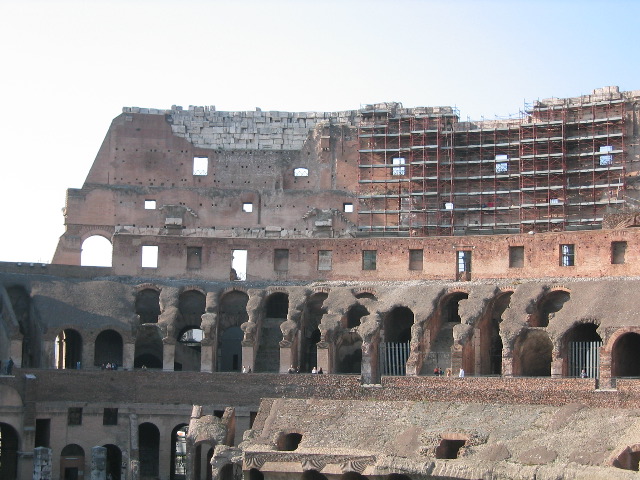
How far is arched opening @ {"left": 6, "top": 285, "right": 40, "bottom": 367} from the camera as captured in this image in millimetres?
50812

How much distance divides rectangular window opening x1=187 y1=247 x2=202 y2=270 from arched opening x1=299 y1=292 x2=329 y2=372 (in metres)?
5.75

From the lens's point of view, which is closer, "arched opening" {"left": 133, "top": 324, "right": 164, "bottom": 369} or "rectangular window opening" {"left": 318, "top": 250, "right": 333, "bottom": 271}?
"arched opening" {"left": 133, "top": 324, "right": 164, "bottom": 369}

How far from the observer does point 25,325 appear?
51.8 metres

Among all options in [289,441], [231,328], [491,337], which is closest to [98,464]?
[289,441]

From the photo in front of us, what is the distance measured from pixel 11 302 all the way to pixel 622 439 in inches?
1092

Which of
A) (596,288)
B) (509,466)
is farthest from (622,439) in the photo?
(596,288)

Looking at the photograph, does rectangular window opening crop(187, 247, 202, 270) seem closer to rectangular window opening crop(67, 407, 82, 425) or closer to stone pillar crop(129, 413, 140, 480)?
stone pillar crop(129, 413, 140, 480)

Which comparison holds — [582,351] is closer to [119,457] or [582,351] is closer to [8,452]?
[119,457]

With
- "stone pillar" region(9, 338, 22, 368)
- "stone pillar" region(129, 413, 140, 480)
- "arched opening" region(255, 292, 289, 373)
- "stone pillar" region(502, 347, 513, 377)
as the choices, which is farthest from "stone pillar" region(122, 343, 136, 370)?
"stone pillar" region(502, 347, 513, 377)

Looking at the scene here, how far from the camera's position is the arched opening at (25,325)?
5081 cm

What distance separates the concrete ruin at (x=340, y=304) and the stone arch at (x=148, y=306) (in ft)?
0.31

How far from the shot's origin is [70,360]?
53594 millimetres

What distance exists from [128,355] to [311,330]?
8.38 meters

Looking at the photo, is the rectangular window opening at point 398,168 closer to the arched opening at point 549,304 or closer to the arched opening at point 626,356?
the arched opening at point 549,304
